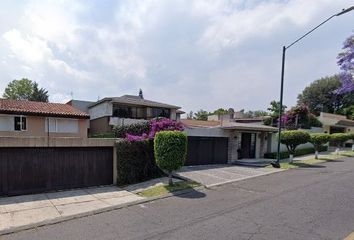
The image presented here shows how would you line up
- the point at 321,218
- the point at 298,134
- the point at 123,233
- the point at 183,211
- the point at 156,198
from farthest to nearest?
the point at 298,134 < the point at 156,198 < the point at 183,211 < the point at 321,218 < the point at 123,233

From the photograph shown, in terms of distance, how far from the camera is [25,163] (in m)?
11.9

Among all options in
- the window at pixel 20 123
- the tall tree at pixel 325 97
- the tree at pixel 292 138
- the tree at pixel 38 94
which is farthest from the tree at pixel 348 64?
the tree at pixel 38 94

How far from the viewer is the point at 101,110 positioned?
3291cm

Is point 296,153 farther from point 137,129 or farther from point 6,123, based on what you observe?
point 6,123

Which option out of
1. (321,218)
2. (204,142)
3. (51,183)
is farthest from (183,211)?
(204,142)

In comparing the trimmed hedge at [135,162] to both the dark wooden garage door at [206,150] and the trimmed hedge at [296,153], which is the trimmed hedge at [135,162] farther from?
the trimmed hedge at [296,153]

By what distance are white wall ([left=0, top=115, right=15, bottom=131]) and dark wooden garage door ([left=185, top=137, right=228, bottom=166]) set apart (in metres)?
14.3

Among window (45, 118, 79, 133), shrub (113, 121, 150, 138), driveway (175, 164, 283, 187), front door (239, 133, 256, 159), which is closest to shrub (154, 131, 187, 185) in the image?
driveway (175, 164, 283, 187)

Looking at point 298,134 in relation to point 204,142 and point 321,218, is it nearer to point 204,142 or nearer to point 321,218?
point 204,142

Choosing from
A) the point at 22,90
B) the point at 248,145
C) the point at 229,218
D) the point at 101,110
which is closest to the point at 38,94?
the point at 22,90

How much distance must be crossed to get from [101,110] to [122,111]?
222cm

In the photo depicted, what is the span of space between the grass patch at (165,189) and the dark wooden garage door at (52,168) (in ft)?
8.11

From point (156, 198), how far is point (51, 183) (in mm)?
4419

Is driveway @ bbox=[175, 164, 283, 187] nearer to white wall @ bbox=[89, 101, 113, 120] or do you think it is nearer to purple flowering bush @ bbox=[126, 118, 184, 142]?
purple flowering bush @ bbox=[126, 118, 184, 142]
